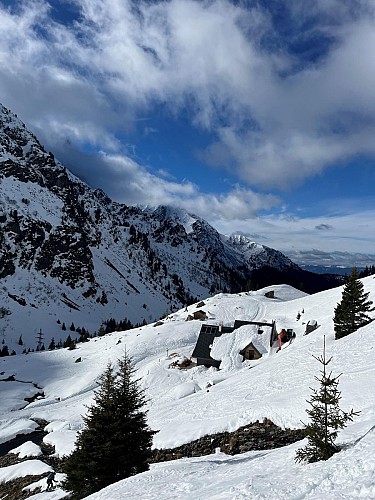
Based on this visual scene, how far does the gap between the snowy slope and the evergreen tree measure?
1309 mm

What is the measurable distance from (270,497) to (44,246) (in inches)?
8126

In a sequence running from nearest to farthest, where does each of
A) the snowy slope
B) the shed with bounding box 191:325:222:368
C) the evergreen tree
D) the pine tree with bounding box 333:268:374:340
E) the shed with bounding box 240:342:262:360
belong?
the snowy slope, the evergreen tree, the pine tree with bounding box 333:268:374:340, the shed with bounding box 240:342:262:360, the shed with bounding box 191:325:222:368

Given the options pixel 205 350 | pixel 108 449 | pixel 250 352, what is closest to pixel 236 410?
pixel 108 449

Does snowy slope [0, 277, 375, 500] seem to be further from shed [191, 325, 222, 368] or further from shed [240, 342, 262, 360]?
shed [240, 342, 262, 360]

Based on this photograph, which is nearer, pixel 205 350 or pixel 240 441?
pixel 240 441

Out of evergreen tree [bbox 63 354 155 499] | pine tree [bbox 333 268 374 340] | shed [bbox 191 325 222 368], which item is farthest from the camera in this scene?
shed [bbox 191 325 222 368]

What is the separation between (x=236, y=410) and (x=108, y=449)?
972 cm

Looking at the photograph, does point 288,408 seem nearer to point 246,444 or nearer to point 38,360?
point 246,444

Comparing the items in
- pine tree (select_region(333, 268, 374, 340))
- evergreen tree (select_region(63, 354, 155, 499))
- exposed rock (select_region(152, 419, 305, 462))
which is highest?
pine tree (select_region(333, 268, 374, 340))

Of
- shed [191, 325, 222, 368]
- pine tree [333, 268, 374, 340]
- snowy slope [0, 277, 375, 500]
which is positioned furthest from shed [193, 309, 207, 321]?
pine tree [333, 268, 374, 340]

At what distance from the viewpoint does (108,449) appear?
49.8ft

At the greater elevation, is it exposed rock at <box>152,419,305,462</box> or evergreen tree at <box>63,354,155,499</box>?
evergreen tree at <box>63,354,155,499</box>

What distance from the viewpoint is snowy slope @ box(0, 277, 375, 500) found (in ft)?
31.1

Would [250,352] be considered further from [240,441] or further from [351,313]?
[240,441]
